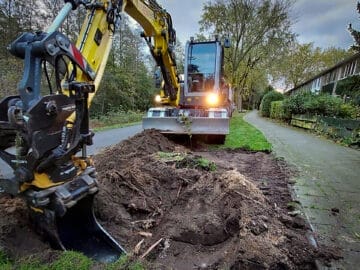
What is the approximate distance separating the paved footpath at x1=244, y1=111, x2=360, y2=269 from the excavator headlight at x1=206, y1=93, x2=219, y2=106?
211cm

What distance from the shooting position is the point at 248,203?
2986mm

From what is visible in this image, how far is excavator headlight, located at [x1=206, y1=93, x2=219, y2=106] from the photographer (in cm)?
769

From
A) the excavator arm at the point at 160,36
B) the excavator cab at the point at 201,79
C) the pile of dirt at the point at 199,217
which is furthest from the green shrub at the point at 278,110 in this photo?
the pile of dirt at the point at 199,217

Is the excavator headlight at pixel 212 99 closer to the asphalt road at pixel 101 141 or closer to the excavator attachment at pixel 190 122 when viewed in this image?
the excavator attachment at pixel 190 122

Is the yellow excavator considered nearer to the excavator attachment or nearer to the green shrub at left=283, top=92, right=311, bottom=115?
the excavator attachment

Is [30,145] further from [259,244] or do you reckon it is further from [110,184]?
[259,244]

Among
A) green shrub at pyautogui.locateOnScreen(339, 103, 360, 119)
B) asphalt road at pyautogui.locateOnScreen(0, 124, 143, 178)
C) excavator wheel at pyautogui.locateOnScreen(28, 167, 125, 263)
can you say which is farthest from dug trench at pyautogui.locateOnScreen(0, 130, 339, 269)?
green shrub at pyautogui.locateOnScreen(339, 103, 360, 119)

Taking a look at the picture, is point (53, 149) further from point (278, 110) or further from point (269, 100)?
point (269, 100)

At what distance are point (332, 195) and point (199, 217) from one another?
199 centimetres

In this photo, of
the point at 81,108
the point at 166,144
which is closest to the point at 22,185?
the point at 81,108

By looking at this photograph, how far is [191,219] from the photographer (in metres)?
2.91

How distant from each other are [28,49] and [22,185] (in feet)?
3.42

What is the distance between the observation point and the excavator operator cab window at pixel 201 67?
25.7ft

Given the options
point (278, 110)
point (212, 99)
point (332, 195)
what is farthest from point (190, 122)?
point (278, 110)
